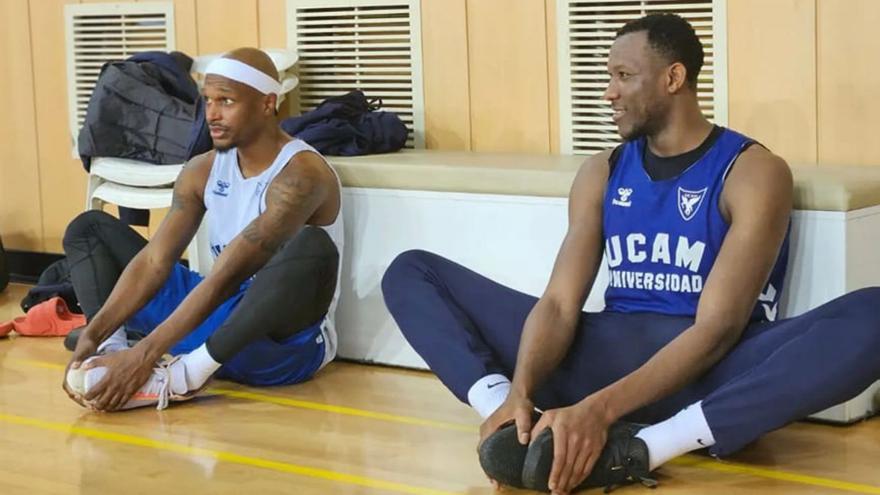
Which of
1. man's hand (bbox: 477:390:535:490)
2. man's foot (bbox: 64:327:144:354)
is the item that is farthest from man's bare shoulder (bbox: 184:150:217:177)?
man's hand (bbox: 477:390:535:490)

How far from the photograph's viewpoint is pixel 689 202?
350 centimetres

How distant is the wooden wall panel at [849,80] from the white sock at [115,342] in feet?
6.52

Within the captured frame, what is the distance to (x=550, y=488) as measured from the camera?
3174 millimetres

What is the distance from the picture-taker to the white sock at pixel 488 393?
3385 millimetres

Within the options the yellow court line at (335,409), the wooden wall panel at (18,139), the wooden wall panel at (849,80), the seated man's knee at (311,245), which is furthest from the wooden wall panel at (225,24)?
the wooden wall panel at (849,80)

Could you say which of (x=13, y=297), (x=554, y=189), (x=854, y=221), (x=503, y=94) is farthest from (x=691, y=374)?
(x=13, y=297)

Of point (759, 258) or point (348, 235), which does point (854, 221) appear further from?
point (348, 235)

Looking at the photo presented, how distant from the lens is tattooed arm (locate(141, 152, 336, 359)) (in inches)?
160

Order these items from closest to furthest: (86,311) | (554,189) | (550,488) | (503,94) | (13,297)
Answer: (550,488), (554,189), (86,311), (503,94), (13,297)

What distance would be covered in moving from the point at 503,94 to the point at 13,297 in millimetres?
2119

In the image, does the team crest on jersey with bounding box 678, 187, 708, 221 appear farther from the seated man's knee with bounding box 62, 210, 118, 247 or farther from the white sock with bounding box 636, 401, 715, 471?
the seated man's knee with bounding box 62, 210, 118, 247

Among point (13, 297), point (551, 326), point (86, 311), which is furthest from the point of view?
point (13, 297)

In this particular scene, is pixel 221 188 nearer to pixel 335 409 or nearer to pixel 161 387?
pixel 161 387

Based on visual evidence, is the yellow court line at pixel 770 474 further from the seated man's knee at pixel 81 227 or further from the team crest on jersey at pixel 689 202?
the seated man's knee at pixel 81 227
